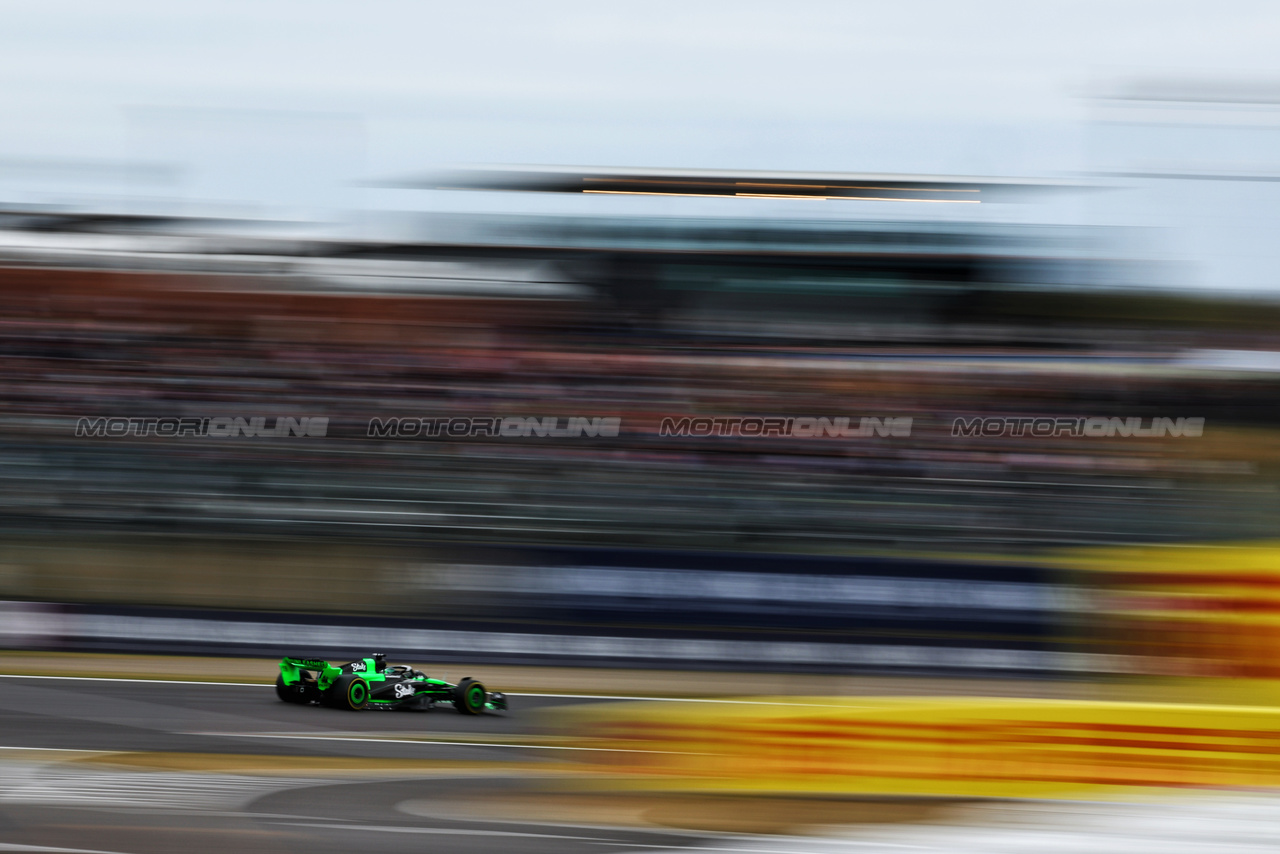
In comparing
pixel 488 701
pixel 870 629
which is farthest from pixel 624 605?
pixel 488 701

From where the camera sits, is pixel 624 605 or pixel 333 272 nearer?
pixel 624 605

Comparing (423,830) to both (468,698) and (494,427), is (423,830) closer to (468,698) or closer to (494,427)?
(468,698)

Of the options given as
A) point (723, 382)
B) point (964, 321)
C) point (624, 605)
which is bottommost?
point (624, 605)

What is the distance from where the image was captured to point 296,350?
12.3m

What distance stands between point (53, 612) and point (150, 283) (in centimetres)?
447

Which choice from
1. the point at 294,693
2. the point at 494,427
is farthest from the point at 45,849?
the point at 494,427

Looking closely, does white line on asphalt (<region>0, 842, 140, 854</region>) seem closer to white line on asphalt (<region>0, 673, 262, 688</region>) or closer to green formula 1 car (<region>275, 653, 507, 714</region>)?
green formula 1 car (<region>275, 653, 507, 714</region>)

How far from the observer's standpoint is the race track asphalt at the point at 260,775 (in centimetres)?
435

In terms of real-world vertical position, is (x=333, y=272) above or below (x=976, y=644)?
above

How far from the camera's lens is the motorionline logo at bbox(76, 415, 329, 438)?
36.0 feet

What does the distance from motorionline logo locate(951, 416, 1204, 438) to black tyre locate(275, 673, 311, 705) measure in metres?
6.56

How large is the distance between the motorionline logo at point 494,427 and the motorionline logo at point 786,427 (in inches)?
23.1

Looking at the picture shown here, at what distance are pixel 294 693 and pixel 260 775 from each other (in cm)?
165

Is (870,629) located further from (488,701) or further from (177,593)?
(177,593)
